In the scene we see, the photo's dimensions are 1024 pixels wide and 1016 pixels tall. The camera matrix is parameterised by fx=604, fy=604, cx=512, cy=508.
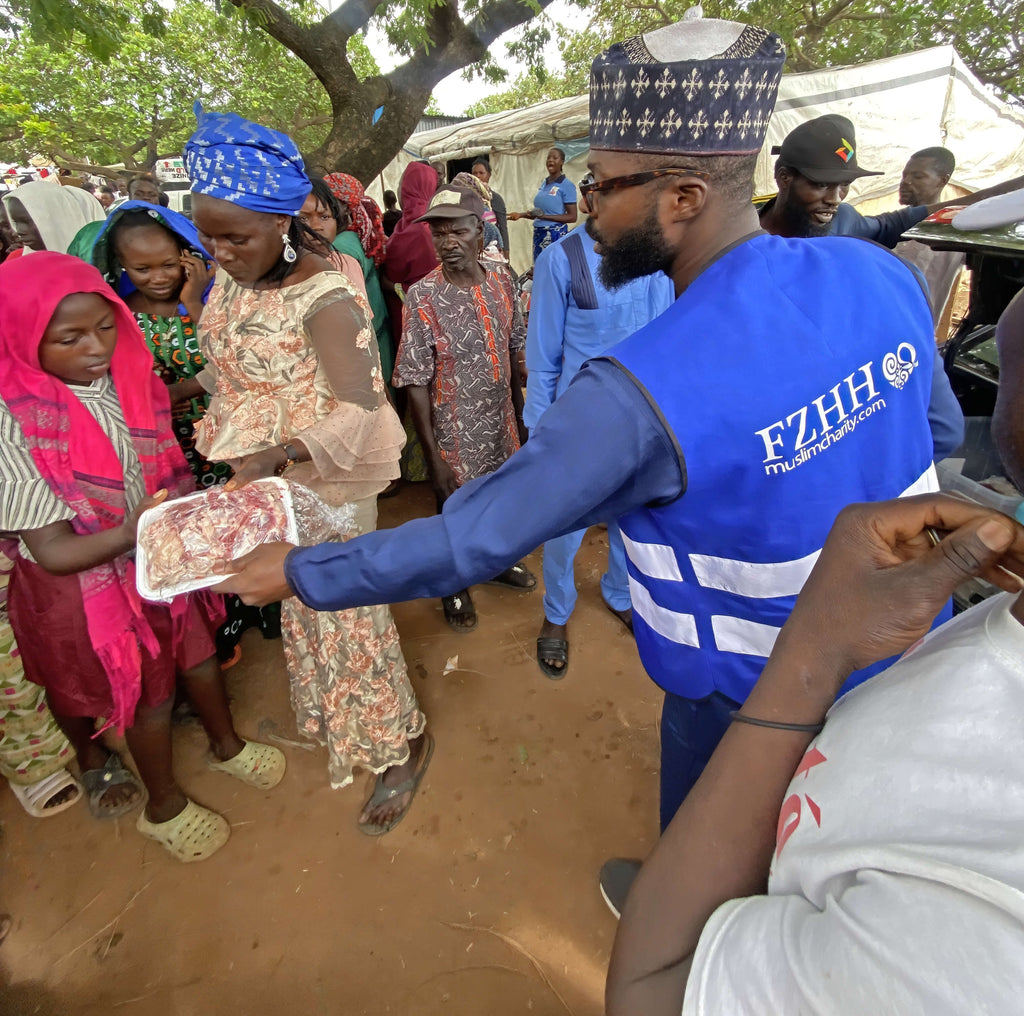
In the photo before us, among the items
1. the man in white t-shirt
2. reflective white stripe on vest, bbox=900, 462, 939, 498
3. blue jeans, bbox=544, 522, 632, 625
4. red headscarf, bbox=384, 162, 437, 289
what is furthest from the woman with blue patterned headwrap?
red headscarf, bbox=384, 162, 437, 289

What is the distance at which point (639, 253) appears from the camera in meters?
1.19

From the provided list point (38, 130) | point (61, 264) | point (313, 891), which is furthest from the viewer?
point (38, 130)

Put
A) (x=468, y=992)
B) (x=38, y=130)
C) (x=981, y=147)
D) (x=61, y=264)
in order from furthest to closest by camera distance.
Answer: (x=38, y=130), (x=981, y=147), (x=468, y=992), (x=61, y=264)

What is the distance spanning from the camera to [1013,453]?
27.6 inches

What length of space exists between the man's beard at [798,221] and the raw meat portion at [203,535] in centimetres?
250

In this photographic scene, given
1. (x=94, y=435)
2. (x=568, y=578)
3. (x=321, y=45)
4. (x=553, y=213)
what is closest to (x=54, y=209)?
(x=94, y=435)

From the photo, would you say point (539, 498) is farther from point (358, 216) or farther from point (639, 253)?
point (358, 216)

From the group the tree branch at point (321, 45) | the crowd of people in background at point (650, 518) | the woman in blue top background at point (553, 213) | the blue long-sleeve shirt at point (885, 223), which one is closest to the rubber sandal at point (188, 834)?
the crowd of people in background at point (650, 518)

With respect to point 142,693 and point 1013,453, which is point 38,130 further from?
point 1013,453

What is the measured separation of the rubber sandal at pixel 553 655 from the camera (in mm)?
2879

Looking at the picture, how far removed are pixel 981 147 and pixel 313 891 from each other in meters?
11.1

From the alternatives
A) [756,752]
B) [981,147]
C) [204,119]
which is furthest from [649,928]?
[981,147]

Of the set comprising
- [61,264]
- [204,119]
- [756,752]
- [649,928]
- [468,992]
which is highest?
[204,119]

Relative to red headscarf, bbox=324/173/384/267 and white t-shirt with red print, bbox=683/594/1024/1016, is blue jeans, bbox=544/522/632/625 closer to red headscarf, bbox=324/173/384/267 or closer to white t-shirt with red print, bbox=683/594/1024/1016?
white t-shirt with red print, bbox=683/594/1024/1016
